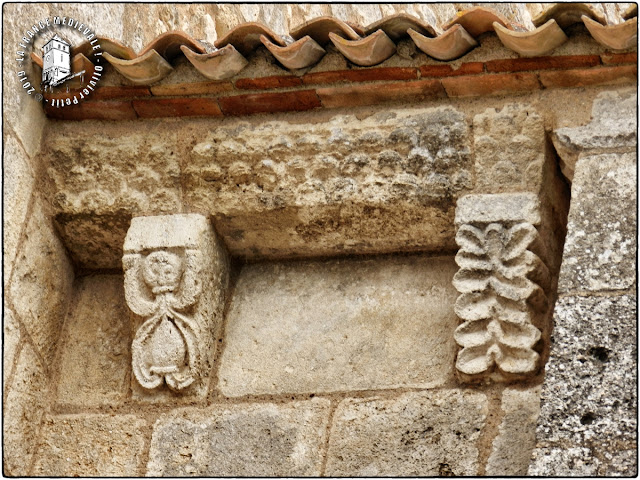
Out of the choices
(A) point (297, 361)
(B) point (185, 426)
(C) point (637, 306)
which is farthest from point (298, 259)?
(C) point (637, 306)

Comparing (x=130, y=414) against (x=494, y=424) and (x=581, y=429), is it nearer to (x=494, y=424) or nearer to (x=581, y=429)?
(x=494, y=424)

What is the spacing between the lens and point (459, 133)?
12.8ft

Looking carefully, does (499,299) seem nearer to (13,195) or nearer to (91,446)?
(91,446)

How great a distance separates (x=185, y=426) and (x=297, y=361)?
0.41m

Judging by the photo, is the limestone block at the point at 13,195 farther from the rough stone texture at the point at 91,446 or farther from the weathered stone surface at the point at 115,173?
the rough stone texture at the point at 91,446

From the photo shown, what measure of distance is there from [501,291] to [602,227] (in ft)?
1.28

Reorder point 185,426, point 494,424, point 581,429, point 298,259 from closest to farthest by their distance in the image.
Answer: point 581,429 < point 494,424 < point 185,426 < point 298,259

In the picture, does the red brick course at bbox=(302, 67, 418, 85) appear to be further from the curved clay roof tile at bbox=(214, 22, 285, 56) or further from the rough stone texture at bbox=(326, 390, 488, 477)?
the rough stone texture at bbox=(326, 390, 488, 477)

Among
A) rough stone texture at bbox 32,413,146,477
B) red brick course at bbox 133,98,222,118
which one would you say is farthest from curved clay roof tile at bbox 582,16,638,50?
rough stone texture at bbox 32,413,146,477

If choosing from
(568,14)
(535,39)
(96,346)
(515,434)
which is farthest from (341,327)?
(568,14)

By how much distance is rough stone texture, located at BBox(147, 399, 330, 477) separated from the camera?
3732 millimetres

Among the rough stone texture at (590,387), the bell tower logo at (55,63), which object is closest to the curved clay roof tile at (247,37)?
the bell tower logo at (55,63)

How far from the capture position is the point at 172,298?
3938 mm

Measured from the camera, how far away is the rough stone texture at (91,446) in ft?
12.7
